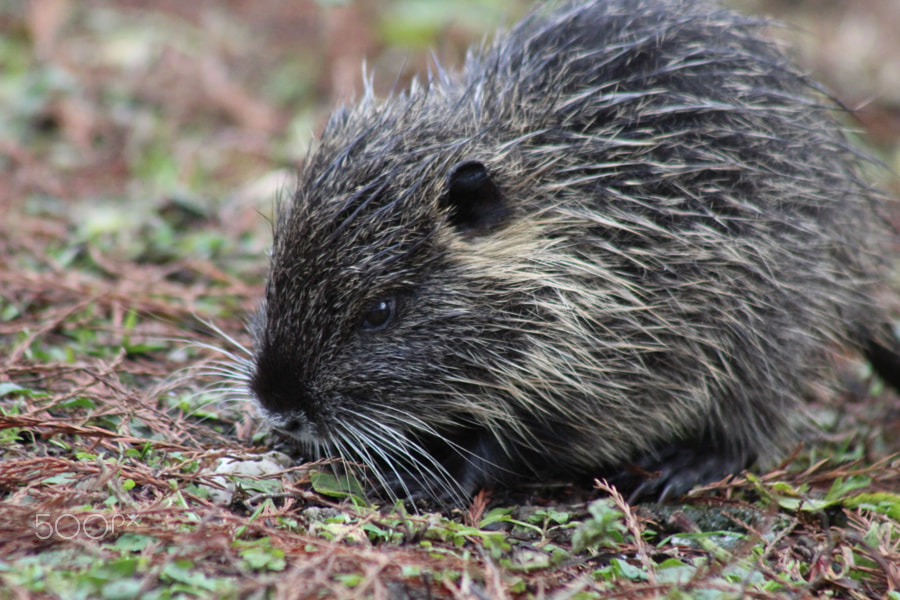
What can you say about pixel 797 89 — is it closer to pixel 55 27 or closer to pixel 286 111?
pixel 286 111

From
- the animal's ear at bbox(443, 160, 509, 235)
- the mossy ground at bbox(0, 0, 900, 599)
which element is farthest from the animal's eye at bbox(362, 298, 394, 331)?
the mossy ground at bbox(0, 0, 900, 599)

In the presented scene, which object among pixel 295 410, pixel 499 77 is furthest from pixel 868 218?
pixel 295 410

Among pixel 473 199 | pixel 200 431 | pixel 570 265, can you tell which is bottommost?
pixel 200 431

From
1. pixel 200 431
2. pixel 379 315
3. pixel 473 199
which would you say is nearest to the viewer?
A: pixel 379 315

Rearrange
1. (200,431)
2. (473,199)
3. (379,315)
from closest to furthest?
1. (379,315)
2. (473,199)
3. (200,431)

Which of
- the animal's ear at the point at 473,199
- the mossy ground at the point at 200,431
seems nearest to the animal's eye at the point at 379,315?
the animal's ear at the point at 473,199

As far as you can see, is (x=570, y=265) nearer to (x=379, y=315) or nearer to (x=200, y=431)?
(x=379, y=315)

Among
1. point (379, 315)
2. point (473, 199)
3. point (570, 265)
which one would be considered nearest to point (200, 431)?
point (379, 315)
